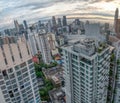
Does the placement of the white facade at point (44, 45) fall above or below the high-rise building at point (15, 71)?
below

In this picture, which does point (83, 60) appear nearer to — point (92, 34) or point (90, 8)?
point (92, 34)

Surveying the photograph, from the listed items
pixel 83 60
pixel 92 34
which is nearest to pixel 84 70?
pixel 83 60

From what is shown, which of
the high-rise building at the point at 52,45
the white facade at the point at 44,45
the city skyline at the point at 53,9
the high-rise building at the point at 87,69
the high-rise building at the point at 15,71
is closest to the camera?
the high-rise building at the point at 15,71

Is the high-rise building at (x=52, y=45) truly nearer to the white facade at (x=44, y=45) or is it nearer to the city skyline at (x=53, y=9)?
the white facade at (x=44, y=45)

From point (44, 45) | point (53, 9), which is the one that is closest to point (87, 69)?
point (44, 45)

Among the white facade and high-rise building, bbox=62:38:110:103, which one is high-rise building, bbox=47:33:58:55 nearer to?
the white facade

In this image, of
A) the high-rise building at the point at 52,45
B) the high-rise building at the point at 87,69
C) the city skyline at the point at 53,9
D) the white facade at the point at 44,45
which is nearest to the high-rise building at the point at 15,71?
the high-rise building at the point at 87,69
